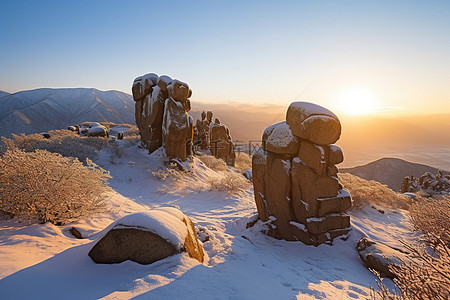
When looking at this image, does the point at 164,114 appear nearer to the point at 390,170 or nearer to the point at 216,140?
the point at 216,140

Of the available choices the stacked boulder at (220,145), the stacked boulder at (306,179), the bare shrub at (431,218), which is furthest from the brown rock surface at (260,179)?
the stacked boulder at (220,145)

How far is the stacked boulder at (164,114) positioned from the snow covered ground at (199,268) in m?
6.58

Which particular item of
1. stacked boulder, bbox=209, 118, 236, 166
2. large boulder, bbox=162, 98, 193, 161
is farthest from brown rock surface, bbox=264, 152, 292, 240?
stacked boulder, bbox=209, 118, 236, 166

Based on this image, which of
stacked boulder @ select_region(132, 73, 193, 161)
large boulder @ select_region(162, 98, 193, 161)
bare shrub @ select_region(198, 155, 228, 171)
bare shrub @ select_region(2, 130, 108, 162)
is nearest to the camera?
bare shrub @ select_region(2, 130, 108, 162)

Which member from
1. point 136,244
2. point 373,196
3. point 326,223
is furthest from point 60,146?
point 373,196

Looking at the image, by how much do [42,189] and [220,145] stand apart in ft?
72.6

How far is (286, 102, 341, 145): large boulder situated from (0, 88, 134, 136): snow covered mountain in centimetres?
9115

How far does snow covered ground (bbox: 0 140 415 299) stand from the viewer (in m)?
2.85

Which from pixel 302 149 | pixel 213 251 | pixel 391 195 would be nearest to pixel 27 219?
pixel 213 251

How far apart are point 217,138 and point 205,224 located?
19.0m

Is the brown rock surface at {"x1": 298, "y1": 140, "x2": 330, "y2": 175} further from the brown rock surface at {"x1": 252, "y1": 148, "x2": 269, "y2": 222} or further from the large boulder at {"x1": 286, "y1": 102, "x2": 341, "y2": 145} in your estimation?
the brown rock surface at {"x1": 252, "y1": 148, "x2": 269, "y2": 222}

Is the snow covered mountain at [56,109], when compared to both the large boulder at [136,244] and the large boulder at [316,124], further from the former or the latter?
the large boulder at [316,124]

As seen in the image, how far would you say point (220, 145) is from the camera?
1039 inches

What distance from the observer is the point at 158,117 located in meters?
16.2
